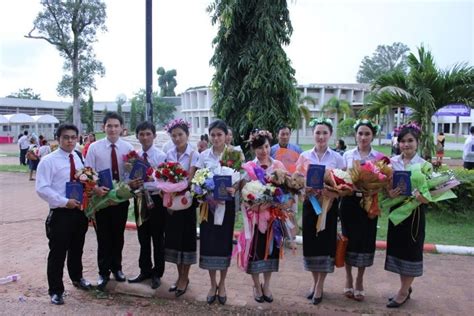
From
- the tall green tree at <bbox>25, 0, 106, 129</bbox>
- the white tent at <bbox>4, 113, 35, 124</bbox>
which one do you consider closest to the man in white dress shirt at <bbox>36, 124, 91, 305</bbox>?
the tall green tree at <bbox>25, 0, 106, 129</bbox>

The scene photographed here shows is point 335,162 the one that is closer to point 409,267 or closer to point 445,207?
point 409,267

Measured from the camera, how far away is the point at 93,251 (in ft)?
19.6

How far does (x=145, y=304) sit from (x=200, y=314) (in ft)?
2.09

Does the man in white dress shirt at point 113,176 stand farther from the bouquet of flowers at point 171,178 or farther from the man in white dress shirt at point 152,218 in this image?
the bouquet of flowers at point 171,178

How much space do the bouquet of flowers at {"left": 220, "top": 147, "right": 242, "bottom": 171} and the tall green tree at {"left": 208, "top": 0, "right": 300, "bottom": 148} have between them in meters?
3.67

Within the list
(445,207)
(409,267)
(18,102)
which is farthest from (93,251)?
(18,102)

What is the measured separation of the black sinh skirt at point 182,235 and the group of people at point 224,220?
1cm

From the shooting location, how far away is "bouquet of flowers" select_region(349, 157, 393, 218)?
3811 mm

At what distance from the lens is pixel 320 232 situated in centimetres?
418

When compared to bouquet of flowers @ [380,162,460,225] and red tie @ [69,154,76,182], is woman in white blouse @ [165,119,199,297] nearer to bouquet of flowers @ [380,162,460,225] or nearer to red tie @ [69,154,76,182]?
red tie @ [69,154,76,182]

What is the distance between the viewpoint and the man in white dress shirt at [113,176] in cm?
451

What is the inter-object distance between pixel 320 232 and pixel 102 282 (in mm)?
2491

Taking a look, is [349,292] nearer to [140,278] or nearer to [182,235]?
[182,235]

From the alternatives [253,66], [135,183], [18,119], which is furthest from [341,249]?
[18,119]
